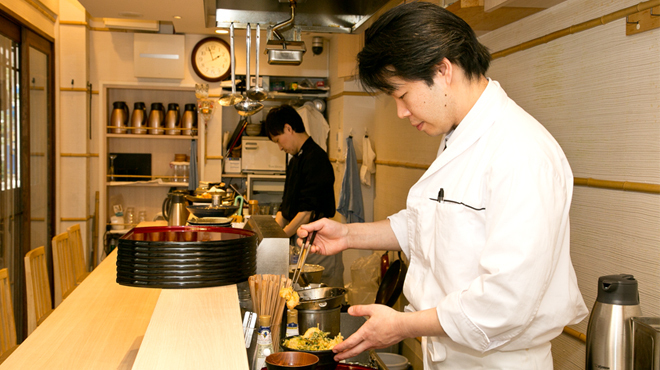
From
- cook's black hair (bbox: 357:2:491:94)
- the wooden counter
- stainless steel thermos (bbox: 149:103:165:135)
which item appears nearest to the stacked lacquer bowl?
the wooden counter

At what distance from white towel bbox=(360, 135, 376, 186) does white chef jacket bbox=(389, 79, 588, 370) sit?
332 centimetres

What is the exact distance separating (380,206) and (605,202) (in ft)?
9.81

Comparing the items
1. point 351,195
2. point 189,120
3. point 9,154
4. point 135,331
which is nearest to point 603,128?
point 135,331

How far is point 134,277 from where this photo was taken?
1.34m

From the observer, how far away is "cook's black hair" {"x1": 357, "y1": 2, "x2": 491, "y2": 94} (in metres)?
1.24

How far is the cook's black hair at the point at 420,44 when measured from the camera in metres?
1.24

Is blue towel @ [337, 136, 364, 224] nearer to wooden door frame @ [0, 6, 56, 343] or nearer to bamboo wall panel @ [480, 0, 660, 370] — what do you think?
wooden door frame @ [0, 6, 56, 343]

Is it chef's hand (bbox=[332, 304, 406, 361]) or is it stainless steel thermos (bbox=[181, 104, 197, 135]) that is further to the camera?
stainless steel thermos (bbox=[181, 104, 197, 135])

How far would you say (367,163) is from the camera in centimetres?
480

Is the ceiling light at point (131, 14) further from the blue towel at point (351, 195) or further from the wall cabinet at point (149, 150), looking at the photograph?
the blue towel at point (351, 195)

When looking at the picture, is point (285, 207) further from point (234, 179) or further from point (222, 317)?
point (222, 317)

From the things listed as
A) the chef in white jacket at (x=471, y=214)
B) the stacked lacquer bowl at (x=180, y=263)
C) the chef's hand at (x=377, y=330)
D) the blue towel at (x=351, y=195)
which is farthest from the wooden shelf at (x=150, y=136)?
the chef's hand at (x=377, y=330)

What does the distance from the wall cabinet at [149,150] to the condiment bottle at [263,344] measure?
13.1 ft

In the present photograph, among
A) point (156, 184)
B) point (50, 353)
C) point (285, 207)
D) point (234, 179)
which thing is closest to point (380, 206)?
point (285, 207)
